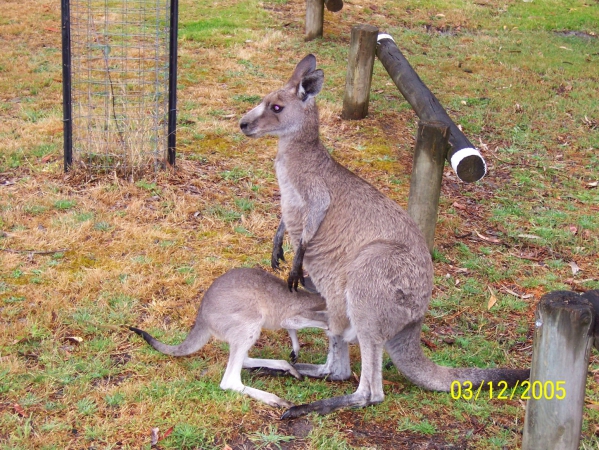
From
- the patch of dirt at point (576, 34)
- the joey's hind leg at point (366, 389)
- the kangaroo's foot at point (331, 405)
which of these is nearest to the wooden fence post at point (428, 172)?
the joey's hind leg at point (366, 389)

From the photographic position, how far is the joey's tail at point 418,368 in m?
3.58

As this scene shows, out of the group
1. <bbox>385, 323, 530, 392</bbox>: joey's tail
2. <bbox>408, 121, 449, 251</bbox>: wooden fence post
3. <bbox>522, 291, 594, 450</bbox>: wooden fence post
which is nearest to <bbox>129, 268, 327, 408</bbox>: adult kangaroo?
<bbox>385, 323, 530, 392</bbox>: joey's tail

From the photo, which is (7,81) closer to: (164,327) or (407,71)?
(407,71)

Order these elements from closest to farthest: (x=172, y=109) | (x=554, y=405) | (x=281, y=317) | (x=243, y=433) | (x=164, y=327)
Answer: (x=554, y=405), (x=243, y=433), (x=281, y=317), (x=164, y=327), (x=172, y=109)

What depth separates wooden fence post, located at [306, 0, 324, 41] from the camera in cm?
979

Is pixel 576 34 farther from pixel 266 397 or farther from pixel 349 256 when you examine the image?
pixel 266 397

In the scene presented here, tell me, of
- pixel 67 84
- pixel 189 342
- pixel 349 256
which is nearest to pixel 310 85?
pixel 349 256

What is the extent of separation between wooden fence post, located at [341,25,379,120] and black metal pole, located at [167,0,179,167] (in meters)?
2.07

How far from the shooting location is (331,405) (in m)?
3.44

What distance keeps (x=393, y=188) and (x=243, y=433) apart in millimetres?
3445

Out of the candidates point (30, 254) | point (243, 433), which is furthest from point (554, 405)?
point (30, 254)

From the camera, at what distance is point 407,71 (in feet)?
20.6

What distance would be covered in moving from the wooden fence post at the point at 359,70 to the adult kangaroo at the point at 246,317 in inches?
156

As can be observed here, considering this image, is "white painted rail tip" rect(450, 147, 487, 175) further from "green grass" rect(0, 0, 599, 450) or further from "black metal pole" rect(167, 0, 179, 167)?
"black metal pole" rect(167, 0, 179, 167)
